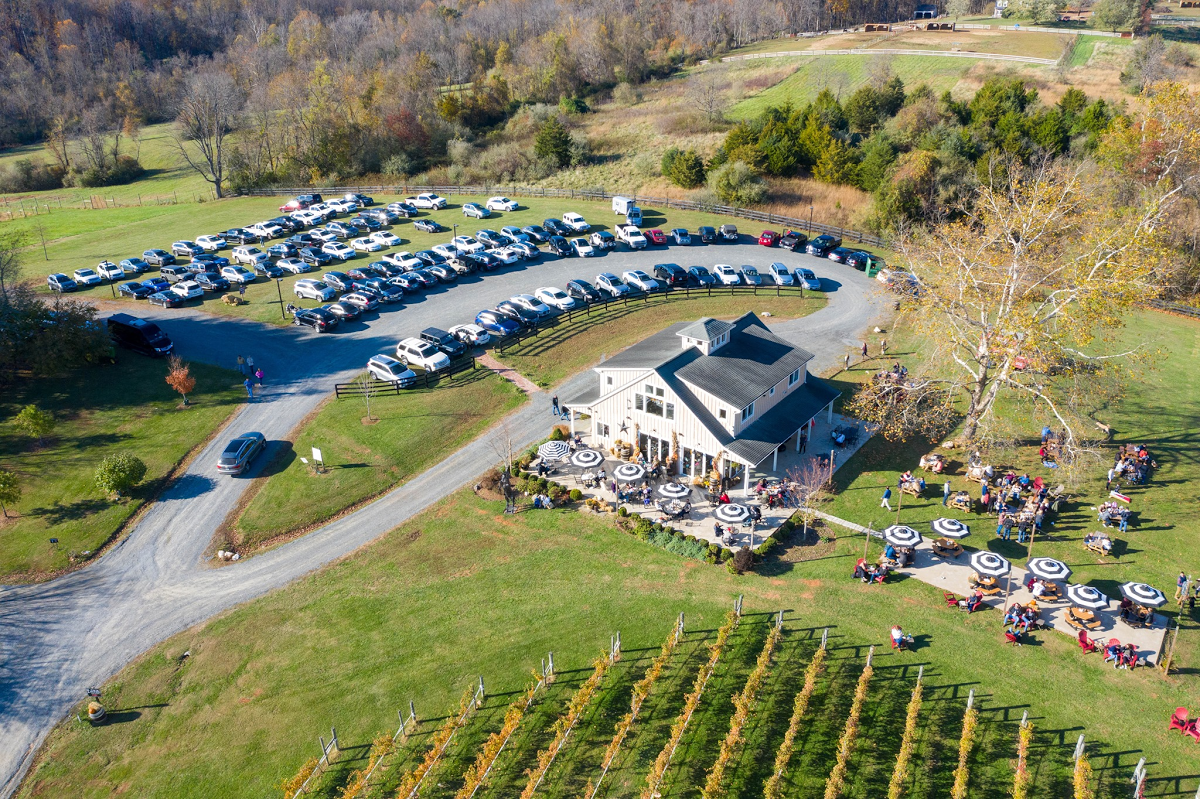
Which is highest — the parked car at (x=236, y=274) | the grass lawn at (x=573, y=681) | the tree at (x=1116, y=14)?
the tree at (x=1116, y=14)

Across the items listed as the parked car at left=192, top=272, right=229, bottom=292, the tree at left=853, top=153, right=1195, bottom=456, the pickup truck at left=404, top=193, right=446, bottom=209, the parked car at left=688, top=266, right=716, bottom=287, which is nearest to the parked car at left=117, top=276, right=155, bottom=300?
the parked car at left=192, top=272, right=229, bottom=292

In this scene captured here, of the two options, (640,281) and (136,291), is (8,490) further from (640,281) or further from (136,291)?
(640,281)

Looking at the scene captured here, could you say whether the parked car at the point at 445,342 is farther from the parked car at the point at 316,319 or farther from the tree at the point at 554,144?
the tree at the point at 554,144

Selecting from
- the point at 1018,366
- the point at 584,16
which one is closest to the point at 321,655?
the point at 1018,366

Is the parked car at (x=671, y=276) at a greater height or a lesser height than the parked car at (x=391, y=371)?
greater

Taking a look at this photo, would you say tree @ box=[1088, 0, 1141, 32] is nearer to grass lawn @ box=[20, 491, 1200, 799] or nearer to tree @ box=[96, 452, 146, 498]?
grass lawn @ box=[20, 491, 1200, 799]

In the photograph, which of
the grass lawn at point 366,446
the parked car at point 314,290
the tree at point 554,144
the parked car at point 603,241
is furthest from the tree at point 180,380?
Result: the tree at point 554,144
